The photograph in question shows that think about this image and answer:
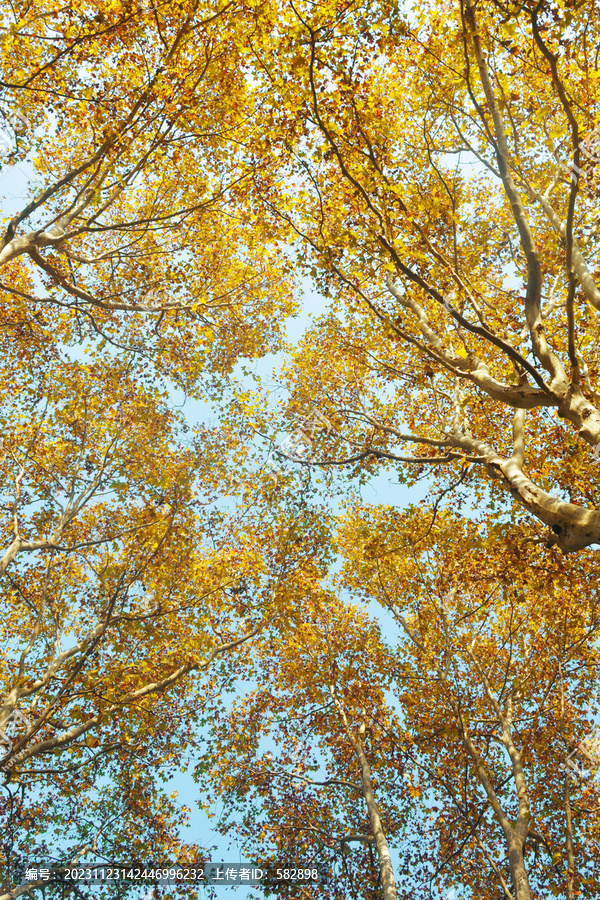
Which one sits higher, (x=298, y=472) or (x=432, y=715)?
(x=298, y=472)

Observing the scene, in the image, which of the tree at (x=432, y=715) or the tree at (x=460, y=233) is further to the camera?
the tree at (x=432, y=715)

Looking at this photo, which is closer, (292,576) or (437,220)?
(437,220)

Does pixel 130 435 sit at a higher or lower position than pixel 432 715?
higher

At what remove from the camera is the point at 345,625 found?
509 inches

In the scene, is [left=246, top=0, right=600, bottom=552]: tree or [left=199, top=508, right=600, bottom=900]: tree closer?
[left=246, top=0, right=600, bottom=552]: tree

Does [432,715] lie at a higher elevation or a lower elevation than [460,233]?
lower

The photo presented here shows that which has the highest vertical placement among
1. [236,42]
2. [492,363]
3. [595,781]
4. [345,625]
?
[236,42]

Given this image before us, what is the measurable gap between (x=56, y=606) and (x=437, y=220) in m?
12.3

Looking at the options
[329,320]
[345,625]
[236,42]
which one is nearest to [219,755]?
[345,625]

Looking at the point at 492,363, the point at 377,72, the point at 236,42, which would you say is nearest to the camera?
the point at 236,42

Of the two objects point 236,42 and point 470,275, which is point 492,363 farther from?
point 236,42

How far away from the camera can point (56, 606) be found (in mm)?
11391

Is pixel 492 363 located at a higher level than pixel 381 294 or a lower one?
lower

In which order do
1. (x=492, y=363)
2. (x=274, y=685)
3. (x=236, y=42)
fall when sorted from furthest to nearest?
(x=274, y=685) → (x=492, y=363) → (x=236, y=42)
